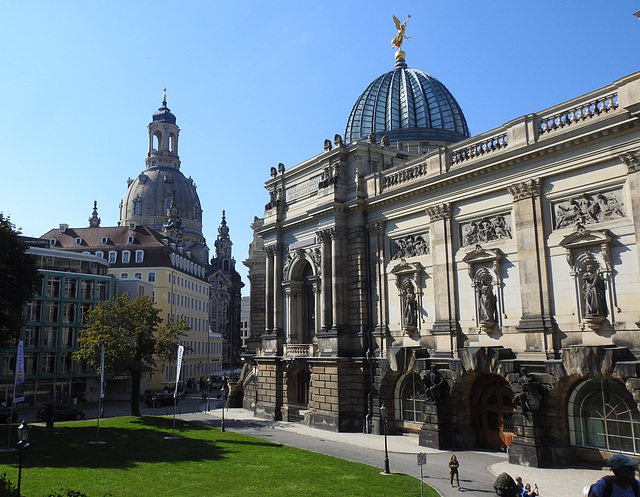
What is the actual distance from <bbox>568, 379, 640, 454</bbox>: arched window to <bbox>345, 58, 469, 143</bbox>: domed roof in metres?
31.4

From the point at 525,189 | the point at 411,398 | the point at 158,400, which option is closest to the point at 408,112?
the point at 525,189

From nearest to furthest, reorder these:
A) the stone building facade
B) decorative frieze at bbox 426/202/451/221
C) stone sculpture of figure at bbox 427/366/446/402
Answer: the stone building facade < stone sculpture of figure at bbox 427/366/446/402 < decorative frieze at bbox 426/202/451/221

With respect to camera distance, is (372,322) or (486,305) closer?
(486,305)

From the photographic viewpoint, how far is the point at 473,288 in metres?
31.2

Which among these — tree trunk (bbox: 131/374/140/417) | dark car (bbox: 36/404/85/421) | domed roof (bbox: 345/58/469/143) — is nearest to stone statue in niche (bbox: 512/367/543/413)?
tree trunk (bbox: 131/374/140/417)

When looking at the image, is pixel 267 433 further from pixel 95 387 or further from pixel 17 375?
pixel 95 387

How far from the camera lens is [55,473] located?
23266 millimetres

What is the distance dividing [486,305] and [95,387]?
1965 inches

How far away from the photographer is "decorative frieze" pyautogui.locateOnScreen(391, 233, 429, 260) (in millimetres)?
35031

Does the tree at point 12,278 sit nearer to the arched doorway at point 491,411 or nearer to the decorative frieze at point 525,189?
the arched doorway at point 491,411

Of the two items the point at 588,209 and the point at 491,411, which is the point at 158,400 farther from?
the point at 588,209

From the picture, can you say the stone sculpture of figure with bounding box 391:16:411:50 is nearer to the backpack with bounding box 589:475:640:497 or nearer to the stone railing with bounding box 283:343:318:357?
the stone railing with bounding box 283:343:318:357

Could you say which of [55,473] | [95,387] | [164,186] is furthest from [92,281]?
[164,186]

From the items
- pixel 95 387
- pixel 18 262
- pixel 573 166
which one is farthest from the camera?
pixel 95 387
